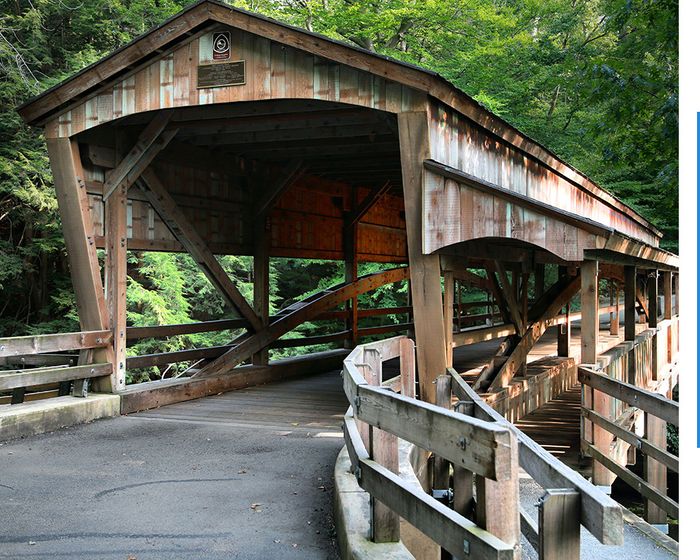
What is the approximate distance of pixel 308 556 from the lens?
424 cm

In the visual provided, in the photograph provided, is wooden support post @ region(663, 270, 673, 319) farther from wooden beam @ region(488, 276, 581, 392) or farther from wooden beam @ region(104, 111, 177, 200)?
wooden beam @ region(104, 111, 177, 200)

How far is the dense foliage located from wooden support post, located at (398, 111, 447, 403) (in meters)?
5.69

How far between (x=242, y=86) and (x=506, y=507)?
666 centimetres

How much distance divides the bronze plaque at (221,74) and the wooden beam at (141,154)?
2.74 feet

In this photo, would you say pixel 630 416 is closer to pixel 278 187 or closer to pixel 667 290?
pixel 278 187

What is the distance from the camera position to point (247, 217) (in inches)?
472

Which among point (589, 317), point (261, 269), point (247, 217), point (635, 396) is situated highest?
point (247, 217)

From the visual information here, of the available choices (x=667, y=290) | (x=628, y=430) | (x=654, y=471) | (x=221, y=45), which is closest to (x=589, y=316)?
(x=628, y=430)

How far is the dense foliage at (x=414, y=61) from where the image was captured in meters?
14.5

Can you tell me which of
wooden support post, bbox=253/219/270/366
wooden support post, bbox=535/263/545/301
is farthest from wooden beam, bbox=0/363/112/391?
wooden support post, bbox=535/263/545/301

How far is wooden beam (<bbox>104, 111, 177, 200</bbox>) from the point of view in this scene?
9.09m

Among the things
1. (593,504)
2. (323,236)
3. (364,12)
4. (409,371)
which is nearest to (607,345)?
(323,236)

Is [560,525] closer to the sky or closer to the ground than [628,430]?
closer to the sky

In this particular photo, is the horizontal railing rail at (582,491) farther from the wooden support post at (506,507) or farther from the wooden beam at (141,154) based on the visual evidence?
the wooden beam at (141,154)
